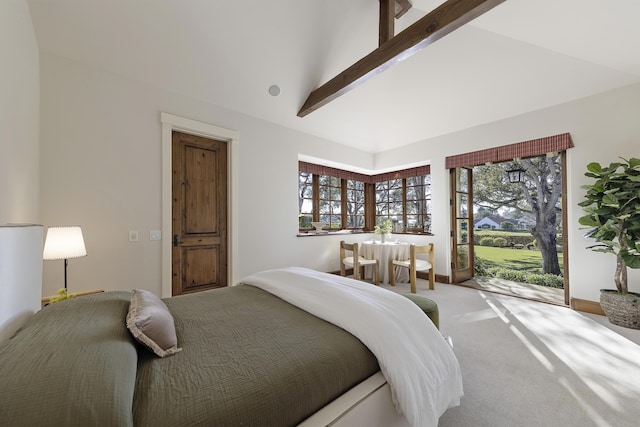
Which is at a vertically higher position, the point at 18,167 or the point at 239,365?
the point at 18,167

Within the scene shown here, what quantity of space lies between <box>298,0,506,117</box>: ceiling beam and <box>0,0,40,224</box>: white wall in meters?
2.77

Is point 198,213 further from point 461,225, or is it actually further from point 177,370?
point 461,225

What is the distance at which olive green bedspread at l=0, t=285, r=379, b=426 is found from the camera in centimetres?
64

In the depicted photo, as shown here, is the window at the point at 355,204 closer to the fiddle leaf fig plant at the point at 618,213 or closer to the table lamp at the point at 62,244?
the fiddle leaf fig plant at the point at 618,213

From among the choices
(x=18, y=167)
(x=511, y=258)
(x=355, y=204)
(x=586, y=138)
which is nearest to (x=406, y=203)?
(x=355, y=204)

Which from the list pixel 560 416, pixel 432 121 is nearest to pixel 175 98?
pixel 432 121

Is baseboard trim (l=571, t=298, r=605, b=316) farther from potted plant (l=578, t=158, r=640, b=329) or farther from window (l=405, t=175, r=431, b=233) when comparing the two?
window (l=405, t=175, r=431, b=233)

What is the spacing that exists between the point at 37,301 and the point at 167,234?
1.53 meters

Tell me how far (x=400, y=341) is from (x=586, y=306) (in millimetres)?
3423

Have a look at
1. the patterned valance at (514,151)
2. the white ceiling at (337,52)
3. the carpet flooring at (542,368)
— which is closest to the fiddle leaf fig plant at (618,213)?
the patterned valance at (514,151)

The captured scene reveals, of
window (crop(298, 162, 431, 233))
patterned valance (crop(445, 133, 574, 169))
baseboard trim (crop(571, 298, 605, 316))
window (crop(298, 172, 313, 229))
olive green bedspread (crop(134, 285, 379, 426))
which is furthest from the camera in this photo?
window (crop(298, 162, 431, 233))

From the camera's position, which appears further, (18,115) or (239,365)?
(18,115)

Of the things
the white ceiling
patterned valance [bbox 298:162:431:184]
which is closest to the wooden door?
the white ceiling

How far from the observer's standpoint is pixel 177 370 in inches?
37.6
